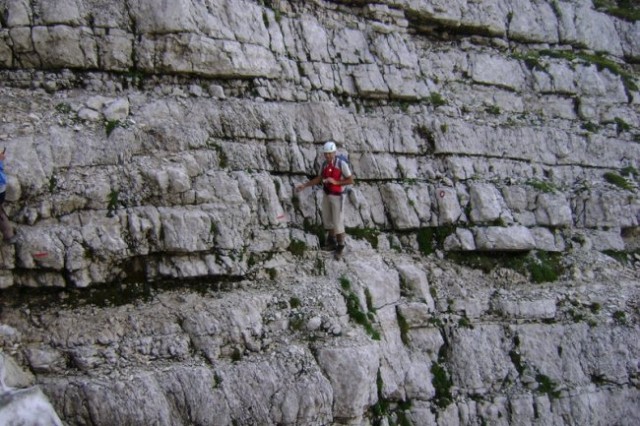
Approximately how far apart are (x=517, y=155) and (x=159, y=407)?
1215cm

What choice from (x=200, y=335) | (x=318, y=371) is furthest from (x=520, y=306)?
(x=200, y=335)

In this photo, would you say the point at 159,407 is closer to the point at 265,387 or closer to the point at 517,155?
the point at 265,387

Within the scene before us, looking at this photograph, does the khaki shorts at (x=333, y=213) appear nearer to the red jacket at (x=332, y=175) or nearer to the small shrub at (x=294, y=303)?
the red jacket at (x=332, y=175)

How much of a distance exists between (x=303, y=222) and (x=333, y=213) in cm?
78

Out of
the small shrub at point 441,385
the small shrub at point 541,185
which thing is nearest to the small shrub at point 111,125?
the small shrub at point 441,385

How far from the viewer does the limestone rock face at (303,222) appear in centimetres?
1102

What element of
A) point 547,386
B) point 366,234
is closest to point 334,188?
point 366,234

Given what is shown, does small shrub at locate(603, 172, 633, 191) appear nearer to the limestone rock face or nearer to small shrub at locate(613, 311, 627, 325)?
the limestone rock face

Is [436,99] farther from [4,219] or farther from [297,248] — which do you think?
[4,219]

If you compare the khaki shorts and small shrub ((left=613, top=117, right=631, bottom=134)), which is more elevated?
small shrub ((left=613, top=117, right=631, bottom=134))

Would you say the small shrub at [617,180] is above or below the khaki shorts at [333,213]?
above

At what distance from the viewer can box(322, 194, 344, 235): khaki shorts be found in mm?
13547

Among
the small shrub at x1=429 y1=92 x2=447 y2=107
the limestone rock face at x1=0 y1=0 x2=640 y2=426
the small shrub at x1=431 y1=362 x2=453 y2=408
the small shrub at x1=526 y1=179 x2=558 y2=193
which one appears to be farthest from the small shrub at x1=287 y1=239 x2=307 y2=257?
the small shrub at x1=526 y1=179 x2=558 y2=193

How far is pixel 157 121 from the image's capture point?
42.1 feet
